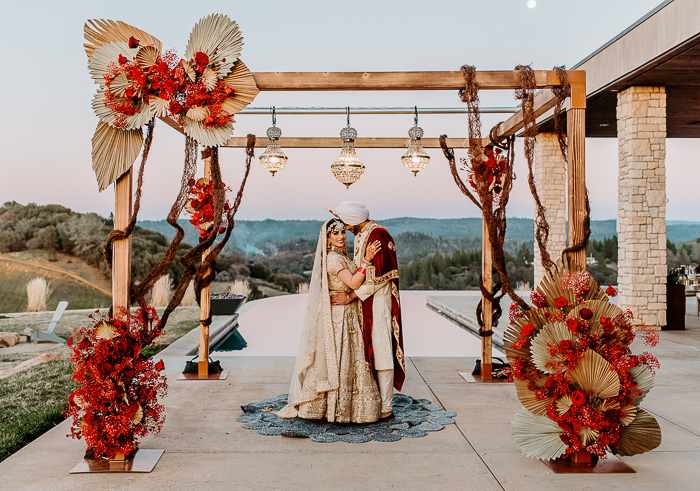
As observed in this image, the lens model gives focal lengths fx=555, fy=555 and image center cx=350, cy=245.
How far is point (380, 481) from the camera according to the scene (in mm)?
3100

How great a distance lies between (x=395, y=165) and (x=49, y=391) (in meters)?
10.0

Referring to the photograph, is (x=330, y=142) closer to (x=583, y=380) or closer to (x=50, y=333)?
(x=583, y=380)

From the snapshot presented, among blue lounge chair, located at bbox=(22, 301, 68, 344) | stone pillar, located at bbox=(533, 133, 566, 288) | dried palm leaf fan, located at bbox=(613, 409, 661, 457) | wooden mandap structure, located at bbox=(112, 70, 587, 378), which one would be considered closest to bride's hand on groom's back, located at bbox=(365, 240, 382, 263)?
wooden mandap structure, located at bbox=(112, 70, 587, 378)

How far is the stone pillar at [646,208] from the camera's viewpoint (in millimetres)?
8711

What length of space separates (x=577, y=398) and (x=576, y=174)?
157 cm

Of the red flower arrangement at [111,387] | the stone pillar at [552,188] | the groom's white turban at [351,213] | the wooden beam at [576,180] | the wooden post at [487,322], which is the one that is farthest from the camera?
Answer: the stone pillar at [552,188]

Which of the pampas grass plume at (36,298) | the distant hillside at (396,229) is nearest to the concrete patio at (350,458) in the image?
the pampas grass plume at (36,298)

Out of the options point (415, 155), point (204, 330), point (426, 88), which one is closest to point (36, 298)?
point (204, 330)

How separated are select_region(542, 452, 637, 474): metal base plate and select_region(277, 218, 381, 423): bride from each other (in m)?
1.34

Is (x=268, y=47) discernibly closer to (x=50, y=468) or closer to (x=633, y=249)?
(x=633, y=249)

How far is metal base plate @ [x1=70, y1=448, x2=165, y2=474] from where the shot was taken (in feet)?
10.6

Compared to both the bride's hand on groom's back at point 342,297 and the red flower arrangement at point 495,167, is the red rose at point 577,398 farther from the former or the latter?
the red flower arrangement at point 495,167

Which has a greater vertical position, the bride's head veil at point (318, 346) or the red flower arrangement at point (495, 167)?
the red flower arrangement at point (495, 167)

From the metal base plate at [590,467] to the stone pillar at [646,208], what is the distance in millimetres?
6103
